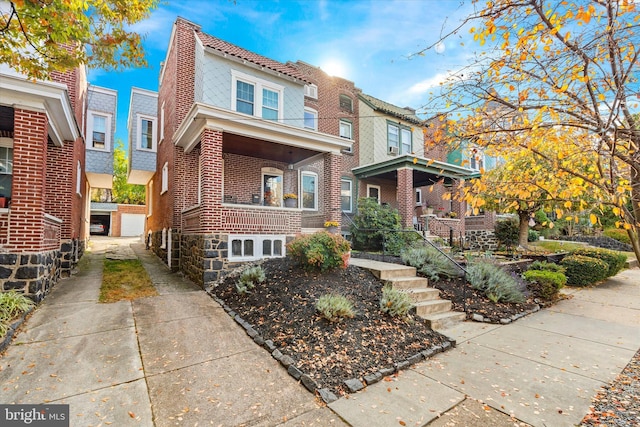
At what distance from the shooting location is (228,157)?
11031mm

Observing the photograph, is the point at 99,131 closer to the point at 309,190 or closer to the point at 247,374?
the point at 309,190

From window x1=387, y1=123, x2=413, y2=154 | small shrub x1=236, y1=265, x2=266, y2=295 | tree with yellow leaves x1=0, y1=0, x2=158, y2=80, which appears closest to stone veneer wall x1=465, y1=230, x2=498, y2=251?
window x1=387, y1=123, x2=413, y2=154

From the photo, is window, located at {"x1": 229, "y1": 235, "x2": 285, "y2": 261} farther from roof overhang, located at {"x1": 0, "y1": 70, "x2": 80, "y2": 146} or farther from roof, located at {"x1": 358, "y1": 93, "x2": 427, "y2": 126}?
roof, located at {"x1": 358, "y1": 93, "x2": 427, "y2": 126}

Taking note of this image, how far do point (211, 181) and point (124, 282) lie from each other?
348cm

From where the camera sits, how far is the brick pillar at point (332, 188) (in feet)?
32.8

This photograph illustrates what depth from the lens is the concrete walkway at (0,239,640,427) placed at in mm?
3023

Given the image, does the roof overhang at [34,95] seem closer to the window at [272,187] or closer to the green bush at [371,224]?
the window at [272,187]

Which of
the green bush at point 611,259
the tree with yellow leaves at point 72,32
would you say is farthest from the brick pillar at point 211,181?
the green bush at point 611,259

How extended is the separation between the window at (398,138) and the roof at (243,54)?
6.40 meters

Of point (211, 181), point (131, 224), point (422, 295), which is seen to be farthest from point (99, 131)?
point (422, 295)

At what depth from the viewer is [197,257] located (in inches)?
315

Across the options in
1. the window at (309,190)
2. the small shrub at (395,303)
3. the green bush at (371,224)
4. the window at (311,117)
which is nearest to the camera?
the small shrub at (395,303)

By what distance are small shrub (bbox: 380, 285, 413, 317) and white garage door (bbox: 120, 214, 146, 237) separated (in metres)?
27.3

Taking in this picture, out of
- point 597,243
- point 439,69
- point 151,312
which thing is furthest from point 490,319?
point 597,243
